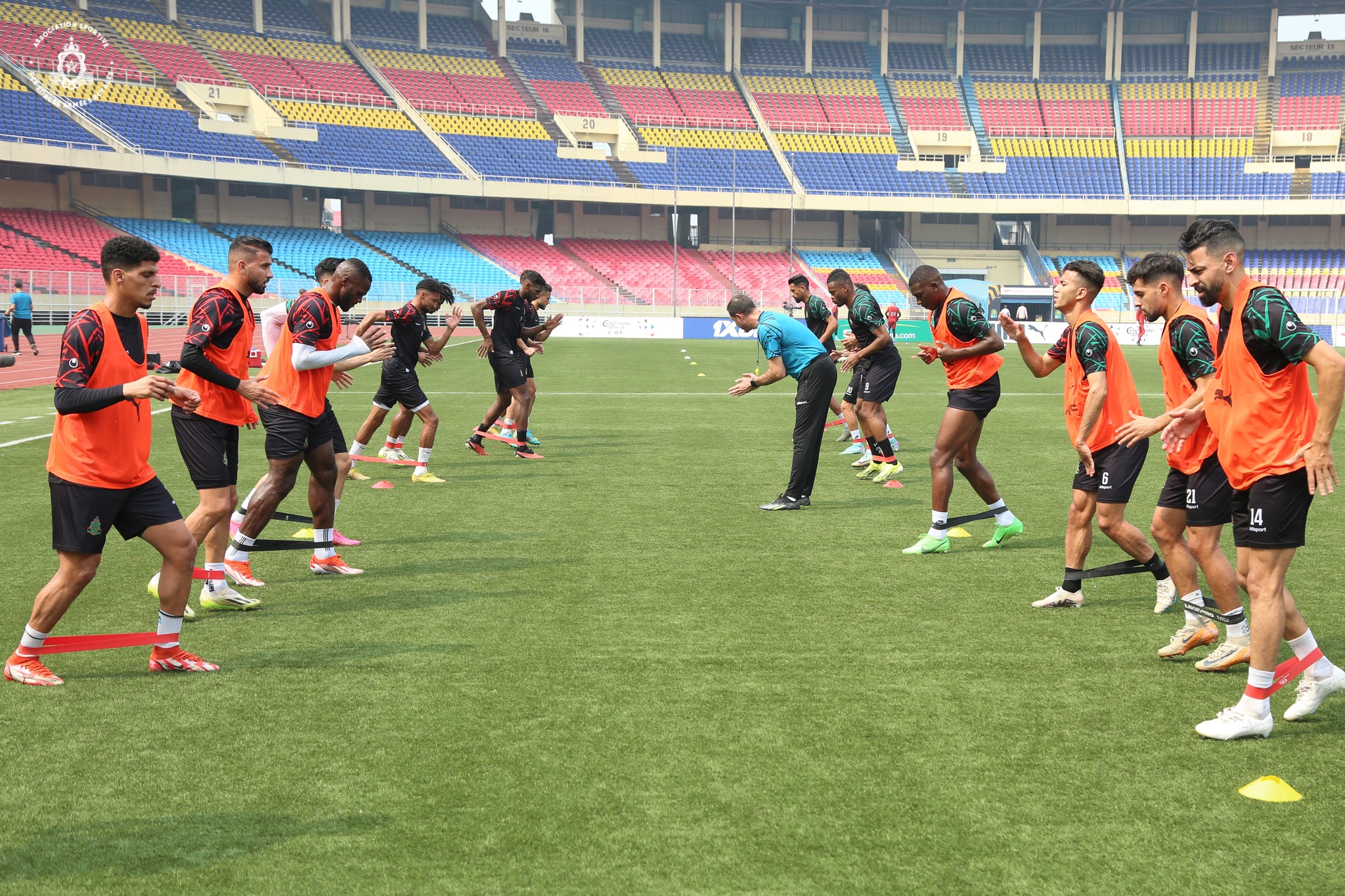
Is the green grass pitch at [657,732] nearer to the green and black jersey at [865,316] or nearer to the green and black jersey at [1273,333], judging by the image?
the green and black jersey at [1273,333]

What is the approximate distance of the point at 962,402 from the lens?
929 centimetres

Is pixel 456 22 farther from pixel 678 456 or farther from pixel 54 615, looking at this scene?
pixel 54 615

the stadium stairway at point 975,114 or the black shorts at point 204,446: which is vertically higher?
the stadium stairway at point 975,114

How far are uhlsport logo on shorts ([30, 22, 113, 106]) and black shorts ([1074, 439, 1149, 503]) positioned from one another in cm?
5776

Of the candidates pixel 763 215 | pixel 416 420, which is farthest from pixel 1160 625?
pixel 763 215

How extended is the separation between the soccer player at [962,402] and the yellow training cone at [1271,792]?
4644 millimetres

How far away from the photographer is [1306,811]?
4.37m

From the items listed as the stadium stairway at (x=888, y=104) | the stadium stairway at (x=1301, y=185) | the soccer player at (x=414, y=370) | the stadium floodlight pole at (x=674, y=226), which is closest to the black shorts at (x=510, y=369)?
the soccer player at (x=414, y=370)

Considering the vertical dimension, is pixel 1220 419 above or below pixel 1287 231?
below

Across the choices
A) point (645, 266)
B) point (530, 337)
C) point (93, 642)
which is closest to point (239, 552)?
point (93, 642)

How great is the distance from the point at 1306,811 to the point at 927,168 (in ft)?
228

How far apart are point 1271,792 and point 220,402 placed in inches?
240

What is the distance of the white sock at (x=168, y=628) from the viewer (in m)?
6.04

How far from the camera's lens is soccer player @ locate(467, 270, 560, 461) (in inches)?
602
